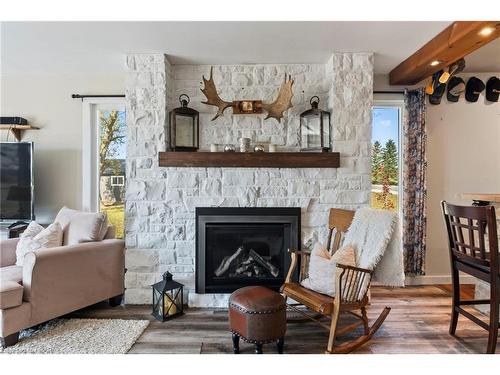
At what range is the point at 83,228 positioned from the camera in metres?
2.79

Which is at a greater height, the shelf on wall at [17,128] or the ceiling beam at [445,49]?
the ceiling beam at [445,49]

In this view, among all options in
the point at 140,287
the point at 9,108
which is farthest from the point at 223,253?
the point at 9,108

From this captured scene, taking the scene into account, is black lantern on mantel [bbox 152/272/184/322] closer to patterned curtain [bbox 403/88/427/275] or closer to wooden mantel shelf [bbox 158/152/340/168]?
wooden mantel shelf [bbox 158/152/340/168]

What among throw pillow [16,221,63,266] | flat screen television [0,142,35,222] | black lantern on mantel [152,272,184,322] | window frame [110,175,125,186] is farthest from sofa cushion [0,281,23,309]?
window frame [110,175,125,186]

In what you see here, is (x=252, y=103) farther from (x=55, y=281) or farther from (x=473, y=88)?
(x=473, y=88)

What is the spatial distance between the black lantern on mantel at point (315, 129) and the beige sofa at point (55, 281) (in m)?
2.13

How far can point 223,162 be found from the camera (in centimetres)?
285

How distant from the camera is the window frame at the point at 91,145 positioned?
11.4 feet

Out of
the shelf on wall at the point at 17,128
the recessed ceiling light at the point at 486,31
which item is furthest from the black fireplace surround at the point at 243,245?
the shelf on wall at the point at 17,128

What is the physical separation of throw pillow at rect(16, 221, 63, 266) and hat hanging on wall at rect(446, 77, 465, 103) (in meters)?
4.45

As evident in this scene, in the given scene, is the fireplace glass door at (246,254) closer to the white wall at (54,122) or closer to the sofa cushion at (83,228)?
the sofa cushion at (83,228)

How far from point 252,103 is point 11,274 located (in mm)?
2591

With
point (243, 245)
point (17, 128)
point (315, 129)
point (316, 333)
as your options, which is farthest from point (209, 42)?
point (316, 333)

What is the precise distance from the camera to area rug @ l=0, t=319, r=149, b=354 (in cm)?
210
